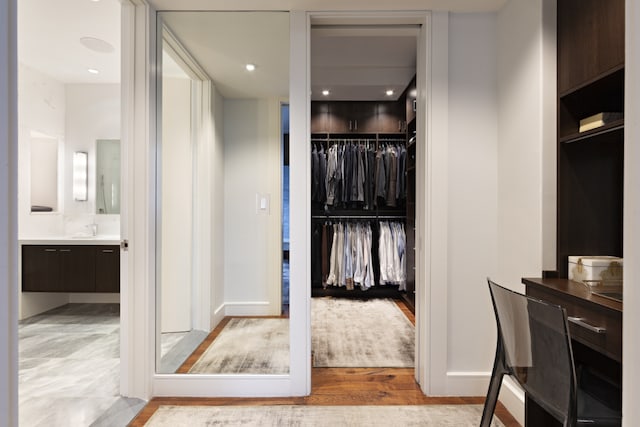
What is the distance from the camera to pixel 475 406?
207 centimetres

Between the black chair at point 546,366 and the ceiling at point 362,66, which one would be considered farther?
the ceiling at point 362,66

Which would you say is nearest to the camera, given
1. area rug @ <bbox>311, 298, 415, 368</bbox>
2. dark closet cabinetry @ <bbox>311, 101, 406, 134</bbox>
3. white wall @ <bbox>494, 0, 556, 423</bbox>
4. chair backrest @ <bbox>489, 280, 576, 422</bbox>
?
chair backrest @ <bbox>489, 280, 576, 422</bbox>

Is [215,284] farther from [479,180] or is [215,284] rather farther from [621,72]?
[621,72]

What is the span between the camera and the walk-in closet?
3914 mm

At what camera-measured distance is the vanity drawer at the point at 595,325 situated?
3.72 feet

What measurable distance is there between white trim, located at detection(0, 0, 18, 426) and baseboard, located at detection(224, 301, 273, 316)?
145 cm

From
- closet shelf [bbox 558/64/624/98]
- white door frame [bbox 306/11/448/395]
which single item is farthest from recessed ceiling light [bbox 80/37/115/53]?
closet shelf [bbox 558/64/624/98]

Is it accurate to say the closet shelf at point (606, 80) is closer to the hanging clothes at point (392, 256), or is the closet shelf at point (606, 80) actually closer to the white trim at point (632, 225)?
the white trim at point (632, 225)

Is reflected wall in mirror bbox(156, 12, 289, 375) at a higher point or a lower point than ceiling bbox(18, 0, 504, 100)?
lower

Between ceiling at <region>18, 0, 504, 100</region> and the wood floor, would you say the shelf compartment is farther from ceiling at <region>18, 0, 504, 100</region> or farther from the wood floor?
the wood floor

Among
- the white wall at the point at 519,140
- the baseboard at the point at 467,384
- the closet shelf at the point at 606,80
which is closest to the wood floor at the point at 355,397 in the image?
the baseboard at the point at 467,384

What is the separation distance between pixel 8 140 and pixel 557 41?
223 centimetres

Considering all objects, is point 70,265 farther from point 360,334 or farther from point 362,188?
point 362,188

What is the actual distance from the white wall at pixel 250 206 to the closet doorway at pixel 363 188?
1.45m
